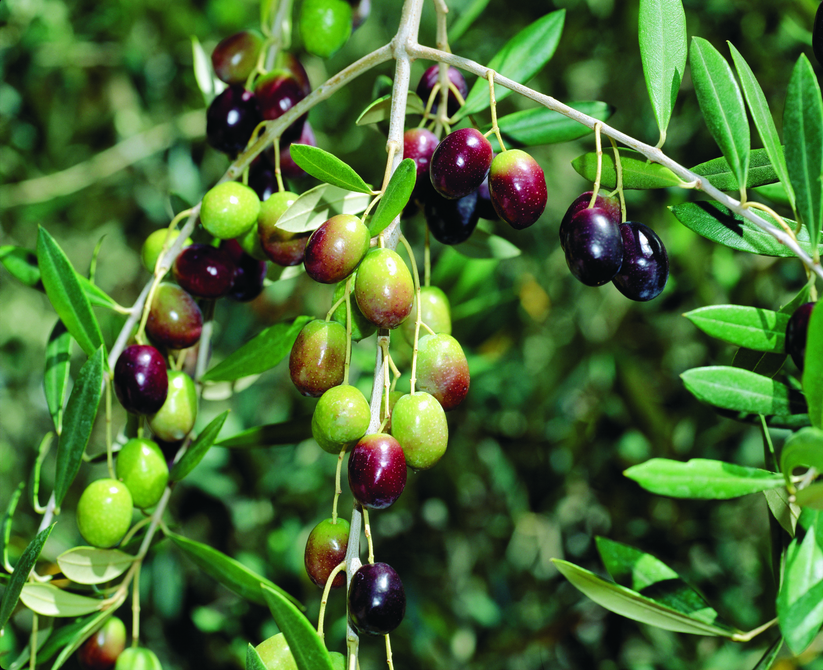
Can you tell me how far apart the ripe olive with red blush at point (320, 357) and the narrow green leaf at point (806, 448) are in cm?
46

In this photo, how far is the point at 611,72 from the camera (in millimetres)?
2188

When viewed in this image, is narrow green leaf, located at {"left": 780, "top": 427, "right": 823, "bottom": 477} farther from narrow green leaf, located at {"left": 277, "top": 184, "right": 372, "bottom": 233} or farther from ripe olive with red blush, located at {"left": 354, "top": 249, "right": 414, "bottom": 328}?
narrow green leaf, located at {"left": 277, "top": 184, "right": 372, "bottom": 233}

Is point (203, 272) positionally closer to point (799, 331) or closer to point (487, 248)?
point (487, 248)

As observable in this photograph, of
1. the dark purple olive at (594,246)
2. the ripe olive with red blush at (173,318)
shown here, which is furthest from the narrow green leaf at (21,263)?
the dark purple olive at (594,246)

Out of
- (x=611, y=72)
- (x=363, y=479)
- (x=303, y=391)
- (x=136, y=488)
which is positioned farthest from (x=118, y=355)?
(x=611, y=72)

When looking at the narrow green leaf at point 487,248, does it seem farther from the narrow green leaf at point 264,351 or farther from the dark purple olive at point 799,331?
the dark purple olive at point 799,331

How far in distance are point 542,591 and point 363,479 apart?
1442 millimetres

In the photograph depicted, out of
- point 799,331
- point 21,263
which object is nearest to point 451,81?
point 799,331

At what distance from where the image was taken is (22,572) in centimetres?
80

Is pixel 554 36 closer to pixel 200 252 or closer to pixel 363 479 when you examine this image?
pixel 200 252

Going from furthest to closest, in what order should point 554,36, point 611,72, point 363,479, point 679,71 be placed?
point 611,72, point 554,36, point 679,71, point 363,479

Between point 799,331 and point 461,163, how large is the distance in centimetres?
39

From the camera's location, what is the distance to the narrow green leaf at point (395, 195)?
27.5 inches

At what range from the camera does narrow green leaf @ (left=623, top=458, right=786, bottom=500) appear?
2.07 feet
